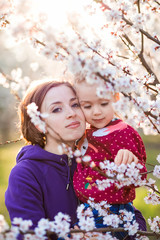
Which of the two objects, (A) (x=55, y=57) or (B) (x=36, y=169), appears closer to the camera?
(A) (x=55, y=57)

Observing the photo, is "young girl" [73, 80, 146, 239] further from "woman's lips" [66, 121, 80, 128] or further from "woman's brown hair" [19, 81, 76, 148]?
"woman's brown hair" [19, 81, 76, 148]

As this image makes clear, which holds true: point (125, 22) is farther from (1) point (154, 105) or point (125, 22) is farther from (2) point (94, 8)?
(1) point (154, 105)

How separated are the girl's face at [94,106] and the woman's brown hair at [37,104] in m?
0.17

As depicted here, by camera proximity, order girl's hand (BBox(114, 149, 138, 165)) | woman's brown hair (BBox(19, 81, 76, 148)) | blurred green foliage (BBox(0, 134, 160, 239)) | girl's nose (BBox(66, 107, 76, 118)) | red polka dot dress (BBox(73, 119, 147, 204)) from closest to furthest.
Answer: girl's hand (BBox(114, 149, 138, 165)) < red polka dot dress (BBox(73, 119, 147, 204)) < girl's nose (BBox(66, 107, 76, 118)) < woman's brown hair (BBox(19, 81, 76, 148)) < blurred green foliage (BBox(0, 134, 160, 239))

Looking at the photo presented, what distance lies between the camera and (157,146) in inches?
Answer: 389

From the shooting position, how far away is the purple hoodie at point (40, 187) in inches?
81.7

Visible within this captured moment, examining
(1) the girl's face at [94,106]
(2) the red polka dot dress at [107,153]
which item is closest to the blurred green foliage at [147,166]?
(2) the red polka dot dress at [107,153]

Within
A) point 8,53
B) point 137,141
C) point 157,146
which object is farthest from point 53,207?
point 8,53

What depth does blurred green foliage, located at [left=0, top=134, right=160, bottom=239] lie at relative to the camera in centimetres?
484

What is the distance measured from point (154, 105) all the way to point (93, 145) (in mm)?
497

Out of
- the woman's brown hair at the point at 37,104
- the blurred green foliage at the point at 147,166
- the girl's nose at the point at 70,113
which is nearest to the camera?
the girl's nose at the point at 70,113

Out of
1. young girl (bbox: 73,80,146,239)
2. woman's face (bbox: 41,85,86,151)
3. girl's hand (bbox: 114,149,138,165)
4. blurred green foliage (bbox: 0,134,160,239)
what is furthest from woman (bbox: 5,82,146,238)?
blurred green foliage (bbox: 0,134,160,239)

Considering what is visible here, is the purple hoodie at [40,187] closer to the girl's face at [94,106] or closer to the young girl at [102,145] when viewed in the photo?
the young girl at [102,145]

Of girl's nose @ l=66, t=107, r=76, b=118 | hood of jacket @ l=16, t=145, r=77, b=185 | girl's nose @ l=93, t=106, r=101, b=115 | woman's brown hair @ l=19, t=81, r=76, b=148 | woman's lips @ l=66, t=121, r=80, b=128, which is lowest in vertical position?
hood of jacket @ l=16, t=145, r=77, b=185
